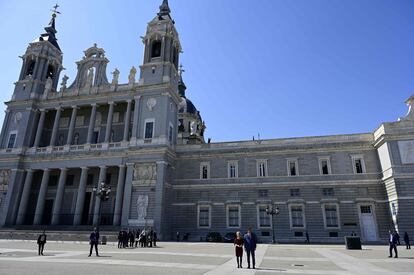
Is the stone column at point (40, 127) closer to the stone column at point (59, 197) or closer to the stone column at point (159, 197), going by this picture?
the stone column at point (59, 197)

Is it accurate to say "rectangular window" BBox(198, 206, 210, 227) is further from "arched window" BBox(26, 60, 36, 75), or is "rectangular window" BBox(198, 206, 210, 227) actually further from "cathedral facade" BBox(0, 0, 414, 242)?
"arched window" BBox(26, 60, 36, 75)

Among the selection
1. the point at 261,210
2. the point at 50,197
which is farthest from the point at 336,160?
the point at 50,197

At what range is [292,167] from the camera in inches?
1435

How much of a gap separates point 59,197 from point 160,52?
24.9m

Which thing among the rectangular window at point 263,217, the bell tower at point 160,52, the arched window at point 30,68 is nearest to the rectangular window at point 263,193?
the rectangular window at point 263,217

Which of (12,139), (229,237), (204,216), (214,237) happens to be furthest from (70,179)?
(229,237)

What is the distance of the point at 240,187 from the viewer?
36.9 m

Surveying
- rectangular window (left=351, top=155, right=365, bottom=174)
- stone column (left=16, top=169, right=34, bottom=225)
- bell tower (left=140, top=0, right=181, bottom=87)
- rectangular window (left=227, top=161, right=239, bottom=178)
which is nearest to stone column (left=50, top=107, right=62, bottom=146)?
stone column (left=16, top=169, right=34, bottom=225)

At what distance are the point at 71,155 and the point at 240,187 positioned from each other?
941 inches

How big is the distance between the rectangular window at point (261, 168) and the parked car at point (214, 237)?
352 inches

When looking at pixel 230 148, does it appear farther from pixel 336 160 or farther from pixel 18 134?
pixel 18 134

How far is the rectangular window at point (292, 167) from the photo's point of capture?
3603 cm

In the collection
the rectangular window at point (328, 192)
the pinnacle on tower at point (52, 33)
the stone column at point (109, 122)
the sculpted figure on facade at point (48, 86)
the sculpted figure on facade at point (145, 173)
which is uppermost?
the pinnacle on tower at point (52, 33)

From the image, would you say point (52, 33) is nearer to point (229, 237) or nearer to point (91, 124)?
point (91, 124)
